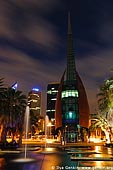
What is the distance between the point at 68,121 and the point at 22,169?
74.0 meters

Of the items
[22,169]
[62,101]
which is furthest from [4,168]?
[62,101]

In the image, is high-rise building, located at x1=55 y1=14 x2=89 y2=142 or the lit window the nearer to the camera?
high-rise building, located at x1=55 y1=14 x2=89 y2=142

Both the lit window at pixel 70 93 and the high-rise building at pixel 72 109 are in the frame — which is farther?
the lit window at pixel 70 93

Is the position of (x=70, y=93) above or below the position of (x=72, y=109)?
above

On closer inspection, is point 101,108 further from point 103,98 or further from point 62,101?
point 62,101

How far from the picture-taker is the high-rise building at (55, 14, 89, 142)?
86781 millimetres

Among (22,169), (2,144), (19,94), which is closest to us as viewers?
(22,169)

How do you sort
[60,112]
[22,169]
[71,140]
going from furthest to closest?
[60,112] → [71,140] → [22,169]

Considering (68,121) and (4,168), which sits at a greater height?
(68,121)

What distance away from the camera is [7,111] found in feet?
124

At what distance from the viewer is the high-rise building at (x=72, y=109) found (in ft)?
285

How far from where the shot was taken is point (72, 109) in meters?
89.7

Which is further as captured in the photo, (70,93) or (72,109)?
(70,93)

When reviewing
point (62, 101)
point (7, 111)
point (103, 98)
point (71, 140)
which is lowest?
point (71, 140)
